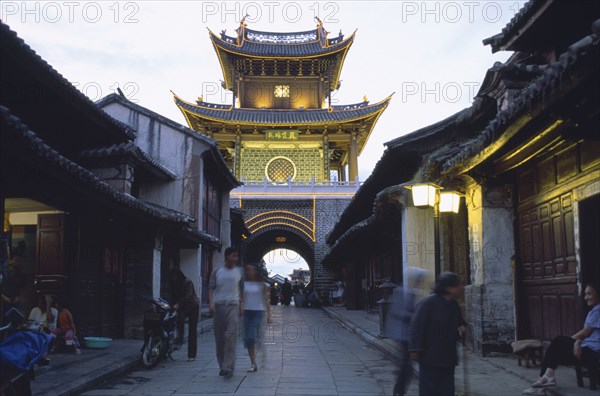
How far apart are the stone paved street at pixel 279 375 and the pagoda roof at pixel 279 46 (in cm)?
2950

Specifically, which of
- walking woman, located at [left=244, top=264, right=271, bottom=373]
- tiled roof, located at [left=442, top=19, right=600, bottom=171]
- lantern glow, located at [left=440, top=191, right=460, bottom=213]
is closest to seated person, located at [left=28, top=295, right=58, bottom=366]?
walking woman, located at [left=244, top=264, right=271, bottom=373]

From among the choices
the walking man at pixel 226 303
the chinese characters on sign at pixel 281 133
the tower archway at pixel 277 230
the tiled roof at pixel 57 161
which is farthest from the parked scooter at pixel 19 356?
the chinese characters on sign at pixel 281 133

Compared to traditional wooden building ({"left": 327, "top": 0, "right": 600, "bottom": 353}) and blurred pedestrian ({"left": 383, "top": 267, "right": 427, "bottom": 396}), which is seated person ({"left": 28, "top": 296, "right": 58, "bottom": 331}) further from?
traditional wooden building ({"left": 327, "top": 0, "right": 600, "bottom": 353})

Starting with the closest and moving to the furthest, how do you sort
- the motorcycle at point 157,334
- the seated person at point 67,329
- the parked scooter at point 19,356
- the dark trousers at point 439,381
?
1. the dark trousers at point 439,381
2. the parked scooter at point 19,356
3. the motorcycle at point 157,334
4. the seated person at point 67,329

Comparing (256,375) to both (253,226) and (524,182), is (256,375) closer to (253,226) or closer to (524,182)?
(524,182)

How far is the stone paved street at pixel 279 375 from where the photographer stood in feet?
25.3

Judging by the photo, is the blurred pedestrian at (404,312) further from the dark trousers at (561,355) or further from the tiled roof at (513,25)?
the tiled roof at (513,25)

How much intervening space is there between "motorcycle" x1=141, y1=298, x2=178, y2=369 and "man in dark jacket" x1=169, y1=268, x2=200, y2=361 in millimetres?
418

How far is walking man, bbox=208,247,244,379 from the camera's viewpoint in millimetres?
8773

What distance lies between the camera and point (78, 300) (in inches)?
456

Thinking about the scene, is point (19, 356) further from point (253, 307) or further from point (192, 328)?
point (192, 328)

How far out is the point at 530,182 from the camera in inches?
378

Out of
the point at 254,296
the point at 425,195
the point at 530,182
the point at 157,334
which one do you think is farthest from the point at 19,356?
the point at 530,182

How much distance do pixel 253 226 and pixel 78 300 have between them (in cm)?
2682
